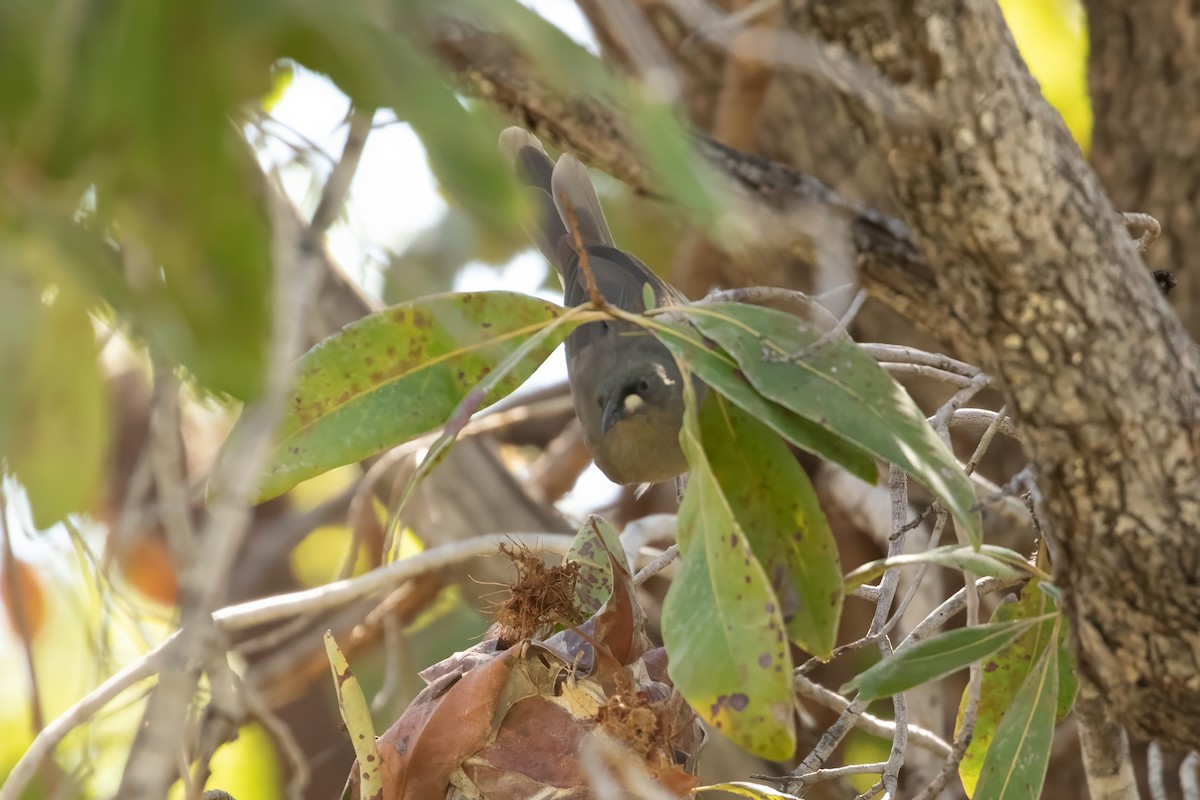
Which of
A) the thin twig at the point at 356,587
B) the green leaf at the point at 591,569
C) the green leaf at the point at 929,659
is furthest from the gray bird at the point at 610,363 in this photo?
the green leaf at the point at 929,659

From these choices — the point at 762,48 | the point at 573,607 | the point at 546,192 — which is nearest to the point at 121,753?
the point at 546,192

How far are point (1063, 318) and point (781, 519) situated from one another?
0.37 metres

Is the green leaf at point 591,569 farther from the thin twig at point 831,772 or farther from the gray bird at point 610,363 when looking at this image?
the gray bird at point 610,363

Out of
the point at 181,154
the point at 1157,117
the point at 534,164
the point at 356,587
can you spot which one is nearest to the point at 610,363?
the point at 534,164

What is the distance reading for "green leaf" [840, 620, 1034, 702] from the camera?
134 centimetres

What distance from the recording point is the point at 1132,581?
4.20 feet

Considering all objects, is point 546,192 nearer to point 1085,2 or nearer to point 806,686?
point 806,686

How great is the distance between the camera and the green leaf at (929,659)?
134cm

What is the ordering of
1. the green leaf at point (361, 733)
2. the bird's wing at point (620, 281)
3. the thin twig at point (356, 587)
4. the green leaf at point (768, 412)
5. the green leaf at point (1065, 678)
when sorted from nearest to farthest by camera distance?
the green leaf at point (768, 412), the green leaf at point (361, 733), the green leaf at point (1065, 678), the thin twig at point (356, 587), the bird's wing at point (620, 281)

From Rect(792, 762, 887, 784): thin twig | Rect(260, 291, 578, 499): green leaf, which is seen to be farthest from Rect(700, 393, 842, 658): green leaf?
Rect(792, 762, 887, 784): thin twig

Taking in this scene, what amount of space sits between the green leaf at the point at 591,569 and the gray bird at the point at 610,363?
804 millimetres

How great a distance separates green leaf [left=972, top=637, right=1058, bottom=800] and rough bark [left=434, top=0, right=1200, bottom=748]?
161 mm

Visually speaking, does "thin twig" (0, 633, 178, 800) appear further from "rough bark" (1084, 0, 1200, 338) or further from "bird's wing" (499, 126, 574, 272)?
"rough bark" (1084, 0, 1200, 338)

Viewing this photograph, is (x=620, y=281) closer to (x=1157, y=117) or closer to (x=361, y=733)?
(x=361, y=733)
